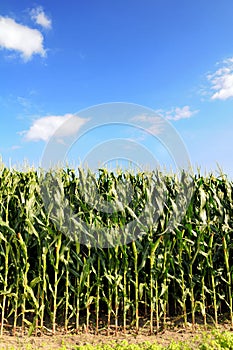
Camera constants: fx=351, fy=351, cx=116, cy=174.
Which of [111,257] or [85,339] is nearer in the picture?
[85,339]

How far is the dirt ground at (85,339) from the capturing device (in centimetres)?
489

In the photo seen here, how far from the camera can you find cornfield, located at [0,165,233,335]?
211 inches

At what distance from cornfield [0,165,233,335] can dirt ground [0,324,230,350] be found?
0.13 meters

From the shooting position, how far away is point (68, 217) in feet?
18.0

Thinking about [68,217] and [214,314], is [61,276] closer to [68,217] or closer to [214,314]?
[68,217]

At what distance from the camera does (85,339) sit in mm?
5160

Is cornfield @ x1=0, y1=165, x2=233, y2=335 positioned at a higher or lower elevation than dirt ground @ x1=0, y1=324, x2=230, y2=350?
higher

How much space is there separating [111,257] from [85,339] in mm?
1232

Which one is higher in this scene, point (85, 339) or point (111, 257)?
point (111, 257)

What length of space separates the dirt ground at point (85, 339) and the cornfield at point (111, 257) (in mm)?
132

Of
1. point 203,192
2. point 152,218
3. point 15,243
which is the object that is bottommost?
point 15,243

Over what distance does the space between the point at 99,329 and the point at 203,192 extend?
275 centimetres

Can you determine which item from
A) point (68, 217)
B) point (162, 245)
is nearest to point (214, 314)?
point (162, 245)

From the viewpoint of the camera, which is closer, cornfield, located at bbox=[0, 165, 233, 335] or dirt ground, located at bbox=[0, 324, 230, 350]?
dirt ground, located at bbox=[0, 324, 230, 350]
